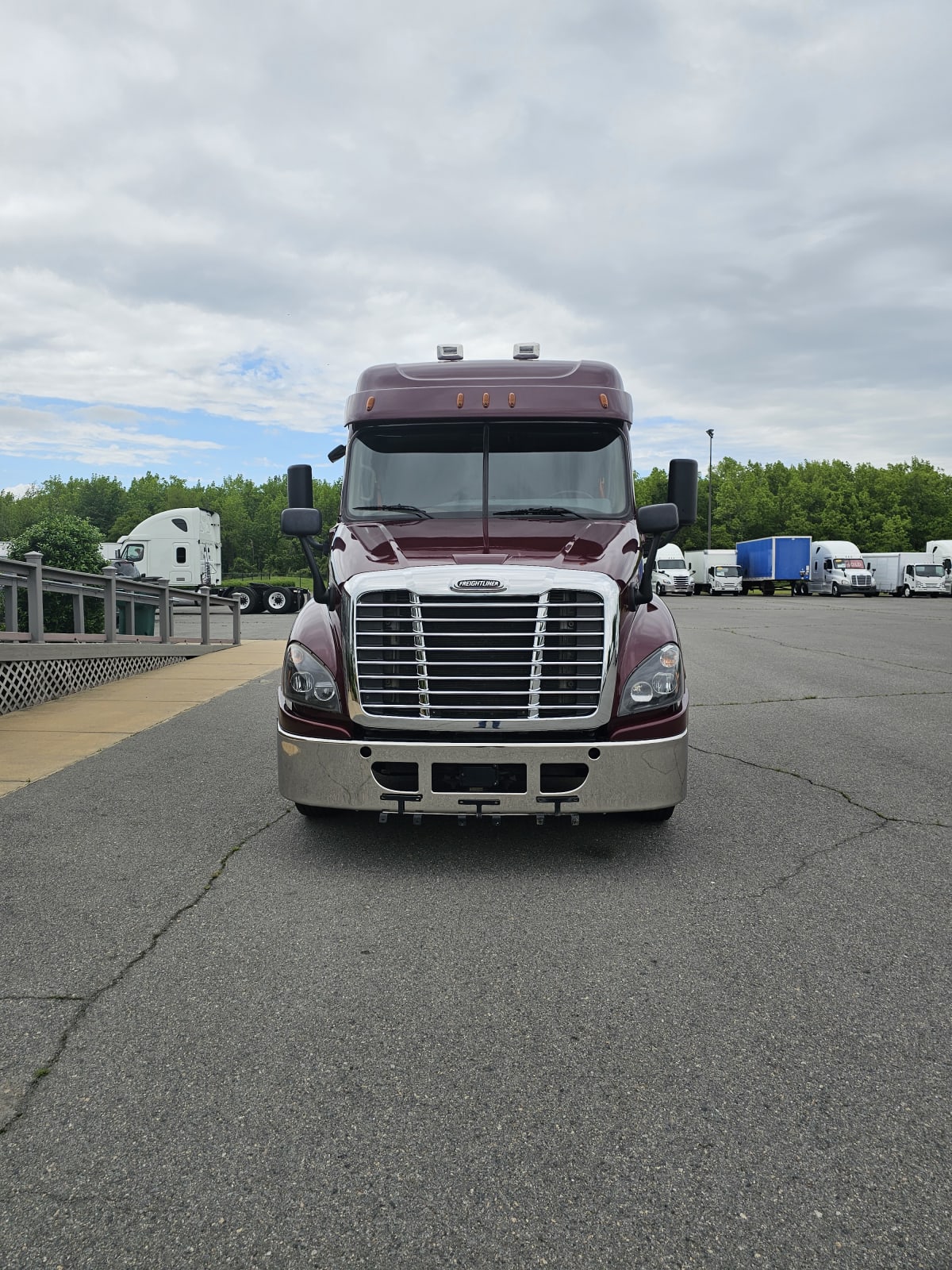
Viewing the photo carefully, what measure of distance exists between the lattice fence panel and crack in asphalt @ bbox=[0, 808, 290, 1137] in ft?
19.3

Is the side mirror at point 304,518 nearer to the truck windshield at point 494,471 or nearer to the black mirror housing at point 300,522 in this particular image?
the black mirror housing at point 300,522

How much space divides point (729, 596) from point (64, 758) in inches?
1867

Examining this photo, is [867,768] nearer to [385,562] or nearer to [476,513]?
[476,513]

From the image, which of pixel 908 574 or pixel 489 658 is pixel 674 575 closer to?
pixel 908 574

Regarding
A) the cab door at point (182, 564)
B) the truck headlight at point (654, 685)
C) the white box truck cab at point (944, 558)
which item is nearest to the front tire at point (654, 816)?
the truck headlight at point (654, 685)

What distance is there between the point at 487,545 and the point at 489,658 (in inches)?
30.5

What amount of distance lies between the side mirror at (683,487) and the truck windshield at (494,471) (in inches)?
11.5

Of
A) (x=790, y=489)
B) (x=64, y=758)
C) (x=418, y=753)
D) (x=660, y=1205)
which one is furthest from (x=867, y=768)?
(x=790, y=489)

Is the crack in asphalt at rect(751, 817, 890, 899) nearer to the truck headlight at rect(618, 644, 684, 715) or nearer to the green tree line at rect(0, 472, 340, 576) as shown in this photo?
the truck headlight at rect(618, 644, 684, 715)

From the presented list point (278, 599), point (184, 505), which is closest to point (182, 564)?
point (278, 599)

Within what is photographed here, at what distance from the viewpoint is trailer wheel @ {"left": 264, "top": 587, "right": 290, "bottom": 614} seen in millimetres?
33625

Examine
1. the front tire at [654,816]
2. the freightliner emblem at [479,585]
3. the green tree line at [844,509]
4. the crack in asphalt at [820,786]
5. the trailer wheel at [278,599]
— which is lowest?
the crack in asphalt at [820,786]

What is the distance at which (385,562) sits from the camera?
5.01m

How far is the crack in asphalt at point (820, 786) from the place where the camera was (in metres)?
5.54
